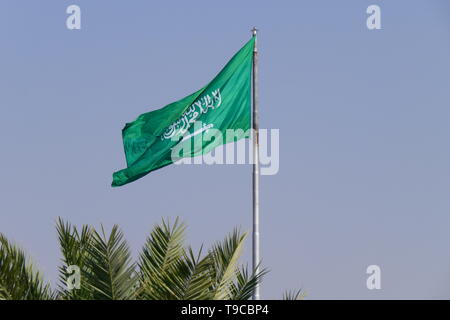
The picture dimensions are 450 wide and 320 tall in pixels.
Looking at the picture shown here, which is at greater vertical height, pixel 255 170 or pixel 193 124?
pixel 193 124

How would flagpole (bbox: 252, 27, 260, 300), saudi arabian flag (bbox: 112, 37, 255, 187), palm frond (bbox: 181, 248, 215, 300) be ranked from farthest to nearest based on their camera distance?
saudi arabian flag (bbox: 112, 37, 255, 187), flagpole (bbox: 252, 27, 260, 300), palm frond (bbox: 181, 248, 215, 300)

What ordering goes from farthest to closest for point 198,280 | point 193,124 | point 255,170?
1. point 193,124
2. point 255,170
3. point 198,280

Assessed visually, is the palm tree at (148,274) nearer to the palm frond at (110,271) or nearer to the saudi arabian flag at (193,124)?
the palm frond at (110,271)

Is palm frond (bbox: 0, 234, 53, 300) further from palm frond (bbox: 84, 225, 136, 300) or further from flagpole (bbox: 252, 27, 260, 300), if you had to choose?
flagpole (bbox: 252, 27, 260, 300)

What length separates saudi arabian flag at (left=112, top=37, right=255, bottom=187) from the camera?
1995cm

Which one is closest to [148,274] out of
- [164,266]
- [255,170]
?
[164,266]

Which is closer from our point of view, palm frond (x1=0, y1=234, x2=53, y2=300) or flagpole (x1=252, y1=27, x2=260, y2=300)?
palm frond (x1=0, y1=234, x2=53, y2=300)

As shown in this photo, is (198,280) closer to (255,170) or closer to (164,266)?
(164,266)

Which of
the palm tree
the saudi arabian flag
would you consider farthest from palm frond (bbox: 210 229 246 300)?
the saudi arabian flag

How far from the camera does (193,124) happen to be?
2023 centimetres

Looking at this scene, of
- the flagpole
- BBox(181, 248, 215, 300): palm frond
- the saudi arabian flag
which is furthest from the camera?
the saudi arabian flag

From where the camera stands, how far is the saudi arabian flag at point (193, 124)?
1995 centimetres
